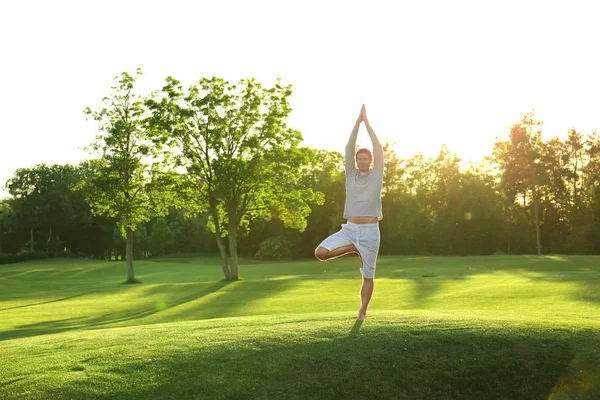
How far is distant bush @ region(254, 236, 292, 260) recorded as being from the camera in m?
81.9

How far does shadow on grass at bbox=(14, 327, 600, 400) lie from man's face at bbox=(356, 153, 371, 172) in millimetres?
3075

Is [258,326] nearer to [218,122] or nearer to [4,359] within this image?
[4,359]

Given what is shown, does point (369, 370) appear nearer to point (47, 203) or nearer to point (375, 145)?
point (375, 145)

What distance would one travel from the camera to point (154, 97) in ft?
135

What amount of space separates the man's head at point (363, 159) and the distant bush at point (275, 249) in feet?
233

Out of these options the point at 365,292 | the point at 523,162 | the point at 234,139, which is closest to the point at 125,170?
the point at 234,139

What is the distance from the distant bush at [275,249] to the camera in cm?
8194

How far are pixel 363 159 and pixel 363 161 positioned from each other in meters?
0.04

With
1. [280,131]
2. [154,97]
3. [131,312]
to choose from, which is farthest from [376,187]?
[154,97]

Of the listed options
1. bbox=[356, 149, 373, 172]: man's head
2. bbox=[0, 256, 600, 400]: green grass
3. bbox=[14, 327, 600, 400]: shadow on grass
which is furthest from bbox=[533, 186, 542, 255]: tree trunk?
bbox=[356, 149, 373, 172]: man's head

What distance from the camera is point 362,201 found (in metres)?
10.9

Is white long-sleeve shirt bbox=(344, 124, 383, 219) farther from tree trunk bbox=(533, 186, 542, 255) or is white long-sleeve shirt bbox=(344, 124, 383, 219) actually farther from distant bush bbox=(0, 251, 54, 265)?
distant bush bbox=(0, 251, 54, 265)

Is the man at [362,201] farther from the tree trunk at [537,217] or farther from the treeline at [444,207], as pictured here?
the tree trunk at [537,217]

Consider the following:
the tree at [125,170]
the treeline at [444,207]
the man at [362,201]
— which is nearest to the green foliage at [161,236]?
the treeline at [444,207]
